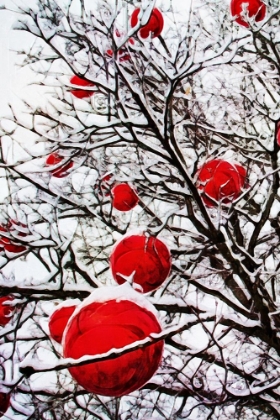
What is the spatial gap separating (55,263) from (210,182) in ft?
6.11

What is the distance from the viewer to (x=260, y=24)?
176 inches

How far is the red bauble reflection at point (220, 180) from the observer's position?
394cm

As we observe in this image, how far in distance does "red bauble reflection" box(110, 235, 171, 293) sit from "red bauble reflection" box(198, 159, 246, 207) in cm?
102

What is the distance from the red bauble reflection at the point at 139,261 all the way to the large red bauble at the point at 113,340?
2.87 ft

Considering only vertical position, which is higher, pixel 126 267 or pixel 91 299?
pixel 126 267

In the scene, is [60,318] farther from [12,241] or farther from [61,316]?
[12,241]

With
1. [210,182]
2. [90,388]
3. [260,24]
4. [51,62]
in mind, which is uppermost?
[51,62]

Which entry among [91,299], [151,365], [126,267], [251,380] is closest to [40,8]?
[126,267]

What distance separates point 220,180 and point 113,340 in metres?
2.44

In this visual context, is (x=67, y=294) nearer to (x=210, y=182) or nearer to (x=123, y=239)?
(x=123, y=239)

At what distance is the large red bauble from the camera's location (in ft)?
6.67

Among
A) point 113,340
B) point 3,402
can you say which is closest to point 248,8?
point 113,340

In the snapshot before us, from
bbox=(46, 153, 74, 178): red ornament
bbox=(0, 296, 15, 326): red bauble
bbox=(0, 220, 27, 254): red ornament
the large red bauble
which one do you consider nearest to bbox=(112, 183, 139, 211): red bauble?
bbox=(46, 153, 74, 178): red ornament

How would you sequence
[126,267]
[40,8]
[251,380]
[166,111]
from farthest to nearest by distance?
[251,380]
[40,8]
[166,111]
[126,267]
